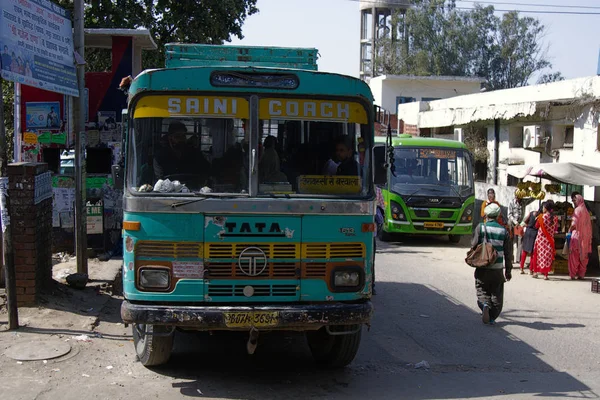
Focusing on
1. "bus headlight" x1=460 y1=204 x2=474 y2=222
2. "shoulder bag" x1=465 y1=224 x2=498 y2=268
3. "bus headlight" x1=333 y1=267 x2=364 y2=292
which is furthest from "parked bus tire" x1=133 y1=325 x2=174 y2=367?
Answer: "bus headlight" x1=460 y1=204 x2=474 y2=222

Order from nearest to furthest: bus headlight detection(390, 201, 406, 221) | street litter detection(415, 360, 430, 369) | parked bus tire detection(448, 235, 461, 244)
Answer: street litter detection(415, 360, 430, 369) → bus headlight detection(390, 201, 406, 221) → parked bus tire detection(448, 235, 461, 244)

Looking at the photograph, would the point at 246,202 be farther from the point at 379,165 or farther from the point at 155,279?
the point at 379,165

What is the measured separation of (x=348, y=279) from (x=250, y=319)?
0.94 meters

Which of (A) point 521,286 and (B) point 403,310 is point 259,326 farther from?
(A) point 521,286

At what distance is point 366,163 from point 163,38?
55.1 ft

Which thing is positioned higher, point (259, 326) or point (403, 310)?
point (259, 326)

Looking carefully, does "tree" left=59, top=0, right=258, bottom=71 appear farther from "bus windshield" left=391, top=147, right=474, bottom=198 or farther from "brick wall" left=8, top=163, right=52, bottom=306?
"brick wall" left=8, top=163, right=52, bottom=306

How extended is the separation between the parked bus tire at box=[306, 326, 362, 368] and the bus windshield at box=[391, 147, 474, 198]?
10.7 m

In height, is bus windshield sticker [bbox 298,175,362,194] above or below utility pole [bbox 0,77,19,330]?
above

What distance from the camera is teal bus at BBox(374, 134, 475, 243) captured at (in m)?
17.2

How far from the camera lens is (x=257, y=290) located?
19.4 ft

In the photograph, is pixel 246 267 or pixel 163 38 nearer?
pixel 246 267

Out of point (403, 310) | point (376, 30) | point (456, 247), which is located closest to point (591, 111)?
point (456, 247)

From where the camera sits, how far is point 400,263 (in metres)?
14.6
